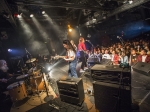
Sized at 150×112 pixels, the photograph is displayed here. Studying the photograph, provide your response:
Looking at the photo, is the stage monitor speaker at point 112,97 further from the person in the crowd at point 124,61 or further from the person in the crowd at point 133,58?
the person in the crowd at point 133,58

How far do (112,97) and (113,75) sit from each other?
1.60 feet

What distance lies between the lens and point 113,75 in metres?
2.26

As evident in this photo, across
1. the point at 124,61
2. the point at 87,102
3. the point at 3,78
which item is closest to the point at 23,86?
the point at 3,78

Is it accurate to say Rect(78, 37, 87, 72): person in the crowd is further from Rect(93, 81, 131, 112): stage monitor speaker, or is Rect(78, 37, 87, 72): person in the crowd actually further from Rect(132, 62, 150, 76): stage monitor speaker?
Rect(93, 81, 131, 112): stage monitor speaker

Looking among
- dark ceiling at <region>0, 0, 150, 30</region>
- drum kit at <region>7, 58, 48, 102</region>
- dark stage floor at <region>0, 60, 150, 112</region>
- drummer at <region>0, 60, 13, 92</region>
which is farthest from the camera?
drummer at <region>0, 60, 13, 92</region>

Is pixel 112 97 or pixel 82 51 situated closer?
pixel 112 97

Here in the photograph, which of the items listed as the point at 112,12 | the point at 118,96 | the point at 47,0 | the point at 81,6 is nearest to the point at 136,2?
the point at 112,12

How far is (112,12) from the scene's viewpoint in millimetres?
5492

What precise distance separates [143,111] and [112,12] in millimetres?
4773

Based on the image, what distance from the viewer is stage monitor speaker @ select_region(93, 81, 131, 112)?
2086mm

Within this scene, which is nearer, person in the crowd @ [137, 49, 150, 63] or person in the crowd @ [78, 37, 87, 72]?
person in the crowd @ [137, 49, 150, 63]

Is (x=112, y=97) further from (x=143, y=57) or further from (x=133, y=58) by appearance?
(x=133, y=58)

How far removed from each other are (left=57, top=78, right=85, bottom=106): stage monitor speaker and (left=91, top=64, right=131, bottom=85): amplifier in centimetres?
64

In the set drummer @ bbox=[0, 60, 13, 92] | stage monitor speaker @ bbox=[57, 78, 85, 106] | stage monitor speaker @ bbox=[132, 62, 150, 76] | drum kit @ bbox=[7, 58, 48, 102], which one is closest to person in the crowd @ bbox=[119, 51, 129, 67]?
stage monitor speaker @ bbox=[132, 62, 150, 76]
